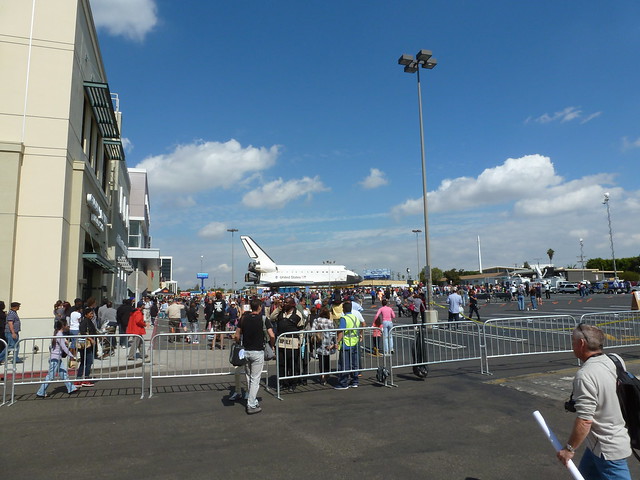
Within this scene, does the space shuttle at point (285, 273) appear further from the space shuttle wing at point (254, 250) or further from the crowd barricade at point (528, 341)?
the crowd barricade at point (528, 341)

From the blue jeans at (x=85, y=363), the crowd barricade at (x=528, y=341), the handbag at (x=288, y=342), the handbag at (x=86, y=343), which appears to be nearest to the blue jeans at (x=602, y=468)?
the handbag at (x=288, y=342)

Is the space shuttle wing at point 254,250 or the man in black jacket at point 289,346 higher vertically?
the space shuttle wing at point 254,250

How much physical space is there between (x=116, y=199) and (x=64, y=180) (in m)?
14.5

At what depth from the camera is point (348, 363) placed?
834 centimetres

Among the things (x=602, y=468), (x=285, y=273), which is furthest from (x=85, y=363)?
(x=285, y=273)

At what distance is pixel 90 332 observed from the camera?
8.94 m

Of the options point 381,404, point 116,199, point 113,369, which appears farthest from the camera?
point 116,199

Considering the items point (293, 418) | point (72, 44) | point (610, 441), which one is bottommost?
point (293, 418)

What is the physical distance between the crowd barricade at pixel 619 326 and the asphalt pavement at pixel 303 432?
3059 millimetres

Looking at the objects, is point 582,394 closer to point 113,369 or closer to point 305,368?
point 305,368

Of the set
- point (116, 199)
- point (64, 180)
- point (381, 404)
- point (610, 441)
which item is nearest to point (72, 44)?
point (64, 180)

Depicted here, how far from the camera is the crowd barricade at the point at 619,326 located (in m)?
11.3

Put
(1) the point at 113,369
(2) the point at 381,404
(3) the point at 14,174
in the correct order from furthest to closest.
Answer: (3) the point at 14,174 → (1) the point at 113,369 → (2) the point at 381,404

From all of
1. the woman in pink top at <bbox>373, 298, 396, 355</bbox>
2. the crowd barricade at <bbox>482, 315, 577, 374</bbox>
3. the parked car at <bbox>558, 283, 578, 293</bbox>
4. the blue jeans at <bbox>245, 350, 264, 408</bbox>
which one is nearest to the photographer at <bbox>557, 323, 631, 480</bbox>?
the blue jeans at <bbox>245, 350, 264, 408</bbox>
